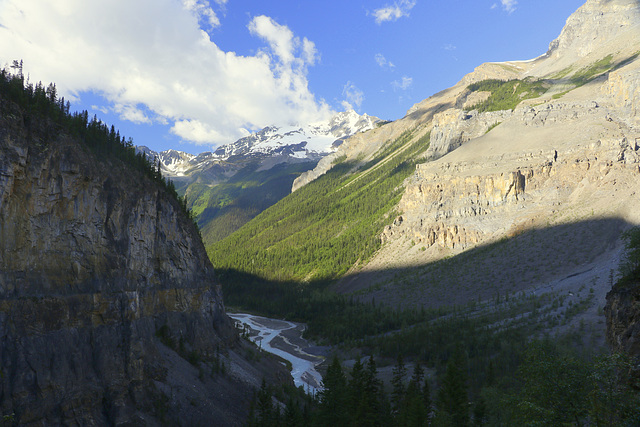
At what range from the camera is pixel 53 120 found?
37.0 meters

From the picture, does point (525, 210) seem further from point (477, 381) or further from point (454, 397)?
point (454, 397)

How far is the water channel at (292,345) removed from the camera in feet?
243

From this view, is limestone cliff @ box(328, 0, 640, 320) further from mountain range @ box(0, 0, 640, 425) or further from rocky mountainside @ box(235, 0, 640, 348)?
mountain range @ box(0, 0, 640, 425)

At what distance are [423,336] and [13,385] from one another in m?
69.3

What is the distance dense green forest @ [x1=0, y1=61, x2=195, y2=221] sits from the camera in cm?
3416

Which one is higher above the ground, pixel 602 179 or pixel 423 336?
pixel 602 179

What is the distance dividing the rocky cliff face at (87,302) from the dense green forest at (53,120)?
0.49m

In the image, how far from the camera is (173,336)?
48906 mm

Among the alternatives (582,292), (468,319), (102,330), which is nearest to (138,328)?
(102,330)

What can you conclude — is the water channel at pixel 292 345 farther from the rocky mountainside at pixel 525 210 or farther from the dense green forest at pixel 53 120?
the dense green forest at pixel 53 120

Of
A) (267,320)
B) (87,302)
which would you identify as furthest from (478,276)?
(87,302)

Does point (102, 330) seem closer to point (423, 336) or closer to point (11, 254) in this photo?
point (11, 254)

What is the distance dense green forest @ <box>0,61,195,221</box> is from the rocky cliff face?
19.1 inches

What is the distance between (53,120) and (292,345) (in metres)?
79.7
